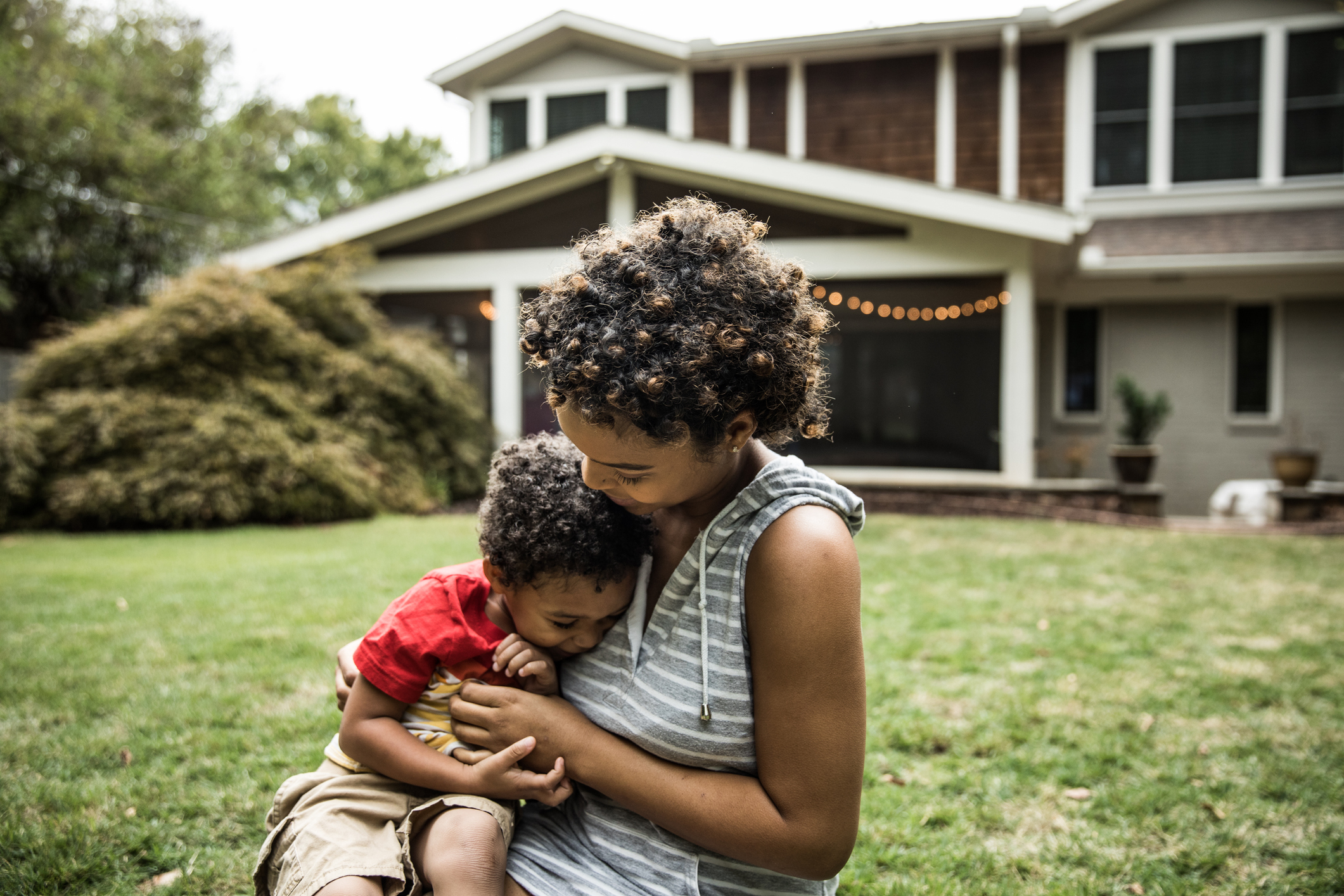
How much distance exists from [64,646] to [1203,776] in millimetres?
4886

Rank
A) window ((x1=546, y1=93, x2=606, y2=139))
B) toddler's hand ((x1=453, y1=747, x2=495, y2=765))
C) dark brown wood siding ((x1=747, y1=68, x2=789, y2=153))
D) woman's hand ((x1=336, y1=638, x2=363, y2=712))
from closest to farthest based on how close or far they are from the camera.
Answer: toddler's hand ((x1=453, y1=747, x2=495, y2=765))
woman's hand ((x1=336, y1=638, x2=363, y2=712))
dark brown wood siding ((x1=747, y1=68, x2=789, y2=153))
window ((x1=546, y1=93, x2=606, y2=139))

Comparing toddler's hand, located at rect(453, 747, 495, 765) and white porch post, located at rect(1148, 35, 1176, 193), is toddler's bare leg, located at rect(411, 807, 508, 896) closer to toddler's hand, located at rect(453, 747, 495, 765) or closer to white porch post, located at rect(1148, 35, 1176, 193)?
toddler's hand, located at rect(453, 747, 495, 765)

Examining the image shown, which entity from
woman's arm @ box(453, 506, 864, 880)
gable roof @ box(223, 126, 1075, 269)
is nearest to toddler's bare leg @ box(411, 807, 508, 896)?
woman's arm @ box(453, 506, 864, 880)

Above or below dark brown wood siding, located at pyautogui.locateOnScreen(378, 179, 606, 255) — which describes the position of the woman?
below

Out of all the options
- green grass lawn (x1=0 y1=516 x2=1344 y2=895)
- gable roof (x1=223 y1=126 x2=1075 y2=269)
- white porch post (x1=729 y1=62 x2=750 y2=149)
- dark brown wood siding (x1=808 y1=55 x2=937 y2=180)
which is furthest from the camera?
white porch post (x1=729 y1=62 x2=750 y2=149)

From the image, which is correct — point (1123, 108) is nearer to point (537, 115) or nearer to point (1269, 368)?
point (1269, 368)

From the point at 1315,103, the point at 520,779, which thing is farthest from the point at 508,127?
the point at 520,779

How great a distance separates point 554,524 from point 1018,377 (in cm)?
897

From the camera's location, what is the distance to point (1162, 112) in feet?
36.8

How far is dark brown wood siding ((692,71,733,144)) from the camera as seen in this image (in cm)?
1229

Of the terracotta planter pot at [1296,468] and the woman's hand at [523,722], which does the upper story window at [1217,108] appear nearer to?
the terracotta planter pot at [1296,468]

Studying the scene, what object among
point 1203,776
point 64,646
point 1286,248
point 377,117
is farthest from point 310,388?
Result: point 377,117

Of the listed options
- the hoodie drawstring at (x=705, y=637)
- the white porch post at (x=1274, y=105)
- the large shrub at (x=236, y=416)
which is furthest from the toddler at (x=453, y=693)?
the white porch post at (x=1274, y=105)

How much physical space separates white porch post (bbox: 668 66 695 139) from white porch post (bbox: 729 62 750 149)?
61 centimetres
